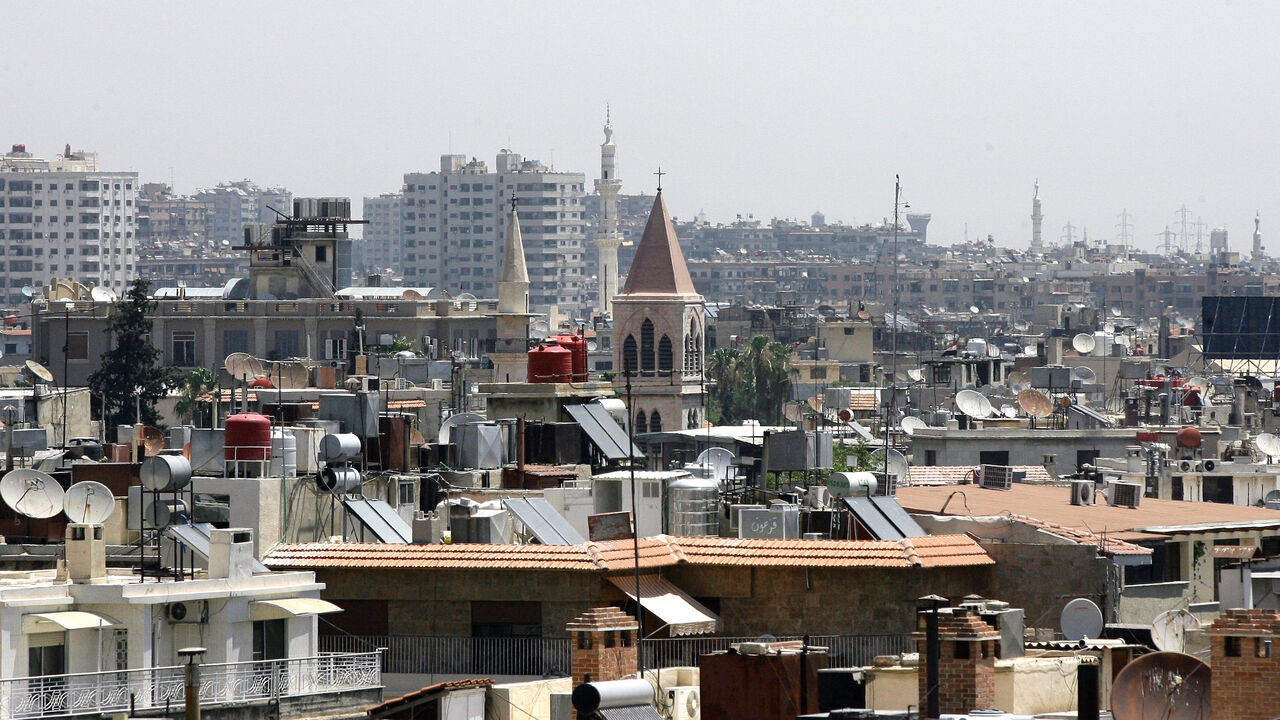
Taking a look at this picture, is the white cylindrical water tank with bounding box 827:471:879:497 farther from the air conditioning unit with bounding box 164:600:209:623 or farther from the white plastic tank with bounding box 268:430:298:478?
the air conditioning unit with bounding box 164:600:209:623

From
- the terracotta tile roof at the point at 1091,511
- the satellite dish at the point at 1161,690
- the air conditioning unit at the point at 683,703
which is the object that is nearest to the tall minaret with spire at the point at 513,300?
the terracotta tile roof at the point at 1091,511

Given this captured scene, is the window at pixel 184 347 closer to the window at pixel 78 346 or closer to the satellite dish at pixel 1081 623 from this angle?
the window at pixel 78 346

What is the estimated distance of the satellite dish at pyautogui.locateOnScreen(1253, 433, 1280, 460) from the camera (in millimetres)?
40312

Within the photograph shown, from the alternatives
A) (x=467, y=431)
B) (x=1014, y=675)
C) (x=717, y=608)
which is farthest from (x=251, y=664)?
(x=467, y=431)

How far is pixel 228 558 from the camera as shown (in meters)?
18.9

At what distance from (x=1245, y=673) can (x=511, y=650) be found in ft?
23.5

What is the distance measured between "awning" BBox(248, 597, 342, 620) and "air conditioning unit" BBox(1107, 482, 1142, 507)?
10186mm

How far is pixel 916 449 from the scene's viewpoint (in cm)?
4456

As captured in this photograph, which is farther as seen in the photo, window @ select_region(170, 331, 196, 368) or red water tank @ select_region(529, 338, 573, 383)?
window @ select_region(170, 331, 196, 368)

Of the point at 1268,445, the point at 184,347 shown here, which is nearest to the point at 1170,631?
the point at 1268,445

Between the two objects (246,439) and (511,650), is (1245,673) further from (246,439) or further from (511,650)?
(246,439)

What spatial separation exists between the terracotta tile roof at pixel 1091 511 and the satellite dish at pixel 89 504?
7.05m

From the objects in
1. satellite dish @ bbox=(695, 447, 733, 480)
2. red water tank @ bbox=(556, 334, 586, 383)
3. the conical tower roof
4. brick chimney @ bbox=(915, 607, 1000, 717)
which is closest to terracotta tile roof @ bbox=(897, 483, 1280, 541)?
satellite dish @ bbox=(695, 447, 733, 480)

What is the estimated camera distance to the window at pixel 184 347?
283 feet
